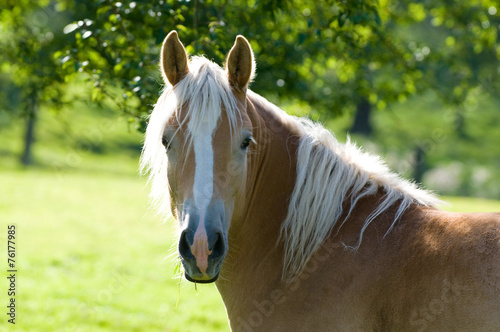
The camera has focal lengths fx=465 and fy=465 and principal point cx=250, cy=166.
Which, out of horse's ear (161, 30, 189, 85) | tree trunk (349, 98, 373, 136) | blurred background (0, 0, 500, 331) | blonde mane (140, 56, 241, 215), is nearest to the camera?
→ blonde mane (140, 56, 241, 215)

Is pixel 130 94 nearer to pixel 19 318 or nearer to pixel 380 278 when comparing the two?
pixel 380 278

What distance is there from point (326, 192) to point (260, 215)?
0.45 meters

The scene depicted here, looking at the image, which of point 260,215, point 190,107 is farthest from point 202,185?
point 260,215

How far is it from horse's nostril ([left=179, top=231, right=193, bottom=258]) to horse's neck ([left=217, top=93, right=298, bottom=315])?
569 millimetres

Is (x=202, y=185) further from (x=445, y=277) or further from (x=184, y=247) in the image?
(x=445, y=277)

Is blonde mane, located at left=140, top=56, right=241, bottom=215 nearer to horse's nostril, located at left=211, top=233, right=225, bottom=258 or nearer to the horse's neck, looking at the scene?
the horse's neck

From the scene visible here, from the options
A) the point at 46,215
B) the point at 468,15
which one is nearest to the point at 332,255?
the point at 468,15

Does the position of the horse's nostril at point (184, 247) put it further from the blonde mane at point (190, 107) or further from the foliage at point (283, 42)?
the foliage at point (283, 42)

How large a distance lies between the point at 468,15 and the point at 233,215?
22.1ft

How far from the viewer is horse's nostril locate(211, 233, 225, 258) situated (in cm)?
246

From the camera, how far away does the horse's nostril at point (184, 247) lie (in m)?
2.42

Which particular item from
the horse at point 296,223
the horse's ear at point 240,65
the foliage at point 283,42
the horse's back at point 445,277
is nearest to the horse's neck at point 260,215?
the horse at point 296,223

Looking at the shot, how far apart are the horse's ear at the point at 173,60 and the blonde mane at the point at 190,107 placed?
2.3 inches

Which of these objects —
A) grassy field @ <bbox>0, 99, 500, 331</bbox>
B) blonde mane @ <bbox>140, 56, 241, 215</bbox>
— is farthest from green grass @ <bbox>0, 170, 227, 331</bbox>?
blonde mane @ <bbox>140, 56, 241, 215</bbox>
